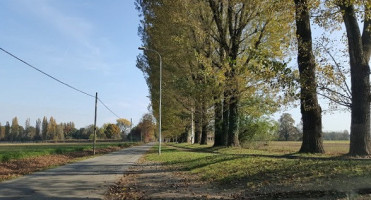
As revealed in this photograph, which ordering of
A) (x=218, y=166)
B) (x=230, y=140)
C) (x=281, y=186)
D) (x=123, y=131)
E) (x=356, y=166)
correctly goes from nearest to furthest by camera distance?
1. (x=281, y=186)
2. (x=356, y=166)
3. (x=218, y=166)
4. (x=230, y=140)
5. (x=123, y=131)

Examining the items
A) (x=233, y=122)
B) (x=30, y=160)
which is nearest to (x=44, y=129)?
(x=30, y=160)

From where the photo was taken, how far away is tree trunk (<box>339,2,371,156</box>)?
1346 centimetres

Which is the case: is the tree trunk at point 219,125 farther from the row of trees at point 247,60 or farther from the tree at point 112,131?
the tree at point 112,131

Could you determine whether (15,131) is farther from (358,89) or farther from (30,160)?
(358,89)

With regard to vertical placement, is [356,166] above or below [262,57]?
below

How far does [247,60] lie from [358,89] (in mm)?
10019

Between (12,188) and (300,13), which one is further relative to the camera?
(300,13)

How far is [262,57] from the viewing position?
37.5 ft

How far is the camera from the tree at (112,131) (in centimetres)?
16200

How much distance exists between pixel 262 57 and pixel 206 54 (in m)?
16.2

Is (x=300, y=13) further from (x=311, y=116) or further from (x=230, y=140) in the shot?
(x=230, y=140)

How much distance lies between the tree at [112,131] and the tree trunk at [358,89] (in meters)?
153

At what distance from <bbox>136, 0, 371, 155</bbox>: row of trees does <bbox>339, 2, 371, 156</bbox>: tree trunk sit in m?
0.03

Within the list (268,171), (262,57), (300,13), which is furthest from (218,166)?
(300,13)
